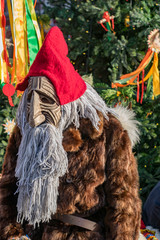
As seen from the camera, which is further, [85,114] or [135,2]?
[135,2]

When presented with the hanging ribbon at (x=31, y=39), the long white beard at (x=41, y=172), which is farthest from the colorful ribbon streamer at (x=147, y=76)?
the long white beard at (x=41, y=172)

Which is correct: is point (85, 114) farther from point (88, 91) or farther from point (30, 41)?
point (30, 41)

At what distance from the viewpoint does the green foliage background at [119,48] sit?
12.6 feet

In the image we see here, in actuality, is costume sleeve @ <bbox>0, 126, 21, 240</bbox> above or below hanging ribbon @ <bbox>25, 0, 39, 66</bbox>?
below

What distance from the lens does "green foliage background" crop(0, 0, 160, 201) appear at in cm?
384

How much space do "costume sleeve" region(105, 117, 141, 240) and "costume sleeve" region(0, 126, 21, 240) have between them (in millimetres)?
653

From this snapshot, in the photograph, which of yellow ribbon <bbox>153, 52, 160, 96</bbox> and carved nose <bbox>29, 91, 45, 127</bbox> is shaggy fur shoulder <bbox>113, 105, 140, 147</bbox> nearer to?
carved nose <bbox>29, 91, 45, 127</bbox>

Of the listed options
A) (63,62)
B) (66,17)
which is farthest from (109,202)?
(66,17)

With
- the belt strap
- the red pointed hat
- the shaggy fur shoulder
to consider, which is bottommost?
the belt strap

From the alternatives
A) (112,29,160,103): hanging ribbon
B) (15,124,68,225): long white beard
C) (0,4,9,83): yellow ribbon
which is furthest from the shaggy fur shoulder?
(112,29,160,103): hanging ribbon

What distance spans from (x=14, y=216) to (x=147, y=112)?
2546 millimetres

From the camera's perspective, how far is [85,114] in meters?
1.96

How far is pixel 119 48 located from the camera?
155 inches

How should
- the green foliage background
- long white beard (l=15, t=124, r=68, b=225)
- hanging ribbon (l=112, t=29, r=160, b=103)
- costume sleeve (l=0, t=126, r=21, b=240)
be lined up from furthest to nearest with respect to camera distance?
the green foliage background < hanging ribbon (l=112, t=29, r=160, b=103) < costume sleeve (l=0, t=126, r=21, b=240) < long white beard (l=15, t=124, r=68, b=225)
